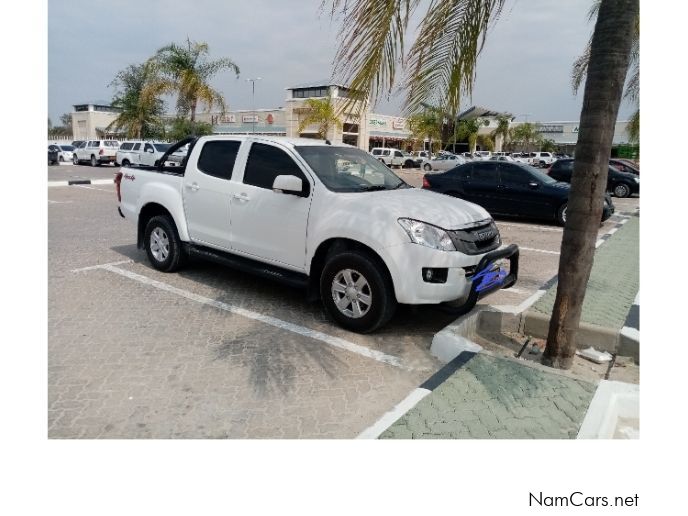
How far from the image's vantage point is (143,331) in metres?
4.76

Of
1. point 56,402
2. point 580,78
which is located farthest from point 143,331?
point 580,78

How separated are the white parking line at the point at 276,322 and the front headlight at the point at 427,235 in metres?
1.00

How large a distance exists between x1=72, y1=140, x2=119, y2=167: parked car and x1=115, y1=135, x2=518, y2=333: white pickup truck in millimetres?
28423

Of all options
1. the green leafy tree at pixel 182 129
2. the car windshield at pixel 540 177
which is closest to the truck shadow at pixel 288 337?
the car windshield at pixel 540 177

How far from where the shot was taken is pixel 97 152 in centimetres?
3159

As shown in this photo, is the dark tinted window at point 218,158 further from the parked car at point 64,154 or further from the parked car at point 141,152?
the parked car at point 64,154

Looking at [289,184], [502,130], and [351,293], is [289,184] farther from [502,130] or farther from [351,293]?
[502,130]

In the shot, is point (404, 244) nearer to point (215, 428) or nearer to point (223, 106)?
point (215, 428)

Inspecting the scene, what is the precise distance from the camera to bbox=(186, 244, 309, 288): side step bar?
5.07 meters

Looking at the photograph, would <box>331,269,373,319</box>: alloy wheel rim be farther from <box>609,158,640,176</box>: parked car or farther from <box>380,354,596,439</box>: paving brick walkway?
<box>609,158,640,176</box>: parked car

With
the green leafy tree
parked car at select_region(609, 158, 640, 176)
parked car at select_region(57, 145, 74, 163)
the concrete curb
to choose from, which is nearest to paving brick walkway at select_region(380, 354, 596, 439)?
the concrete curb

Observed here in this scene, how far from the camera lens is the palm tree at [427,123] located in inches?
164

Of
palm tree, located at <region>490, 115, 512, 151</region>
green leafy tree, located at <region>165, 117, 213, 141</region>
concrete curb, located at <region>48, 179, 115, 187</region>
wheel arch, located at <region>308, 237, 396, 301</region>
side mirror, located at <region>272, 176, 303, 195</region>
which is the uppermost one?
palm tree, located at <region>490, 115, 512, 151</region>

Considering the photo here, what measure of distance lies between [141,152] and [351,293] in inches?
990
